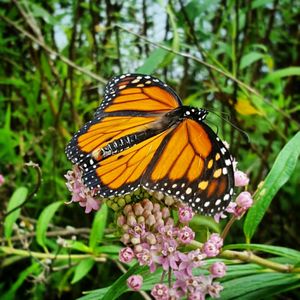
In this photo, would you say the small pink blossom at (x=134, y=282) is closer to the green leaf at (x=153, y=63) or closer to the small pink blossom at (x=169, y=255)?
the small pink blossom at (x=169, y=255)

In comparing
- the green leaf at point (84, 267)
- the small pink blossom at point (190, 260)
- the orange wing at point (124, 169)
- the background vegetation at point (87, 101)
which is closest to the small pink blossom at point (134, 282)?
the small pink blossom at point (190, 260)

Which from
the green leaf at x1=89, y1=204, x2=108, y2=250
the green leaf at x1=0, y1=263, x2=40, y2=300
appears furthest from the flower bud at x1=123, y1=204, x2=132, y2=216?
the green leaf at x1=0, y1=263, x2=40, y2=300

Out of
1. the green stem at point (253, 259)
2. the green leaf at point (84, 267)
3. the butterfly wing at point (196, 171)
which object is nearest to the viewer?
the butterfly wing at point (196, 171)

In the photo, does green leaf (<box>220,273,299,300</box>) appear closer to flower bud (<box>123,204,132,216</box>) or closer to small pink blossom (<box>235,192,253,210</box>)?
small pink blossom (<box>235,192,253,210</box>)

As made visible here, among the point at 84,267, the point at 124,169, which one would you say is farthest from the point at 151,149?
the point at 84,267

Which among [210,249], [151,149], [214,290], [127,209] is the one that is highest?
[151,149]

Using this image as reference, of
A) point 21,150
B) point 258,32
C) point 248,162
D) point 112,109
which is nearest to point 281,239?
point 248,162

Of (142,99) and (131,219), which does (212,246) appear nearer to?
(131,219)
